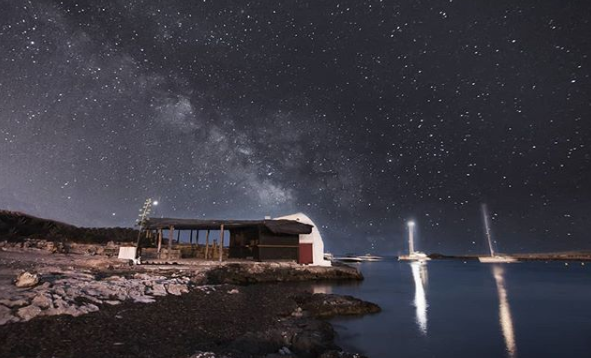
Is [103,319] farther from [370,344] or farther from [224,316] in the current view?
[370,344]

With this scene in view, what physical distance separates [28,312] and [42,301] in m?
0.76

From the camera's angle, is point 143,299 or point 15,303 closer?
point 15,303

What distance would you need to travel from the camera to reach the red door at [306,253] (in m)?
35.1

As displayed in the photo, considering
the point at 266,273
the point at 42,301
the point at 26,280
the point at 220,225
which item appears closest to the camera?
the point at 42,301

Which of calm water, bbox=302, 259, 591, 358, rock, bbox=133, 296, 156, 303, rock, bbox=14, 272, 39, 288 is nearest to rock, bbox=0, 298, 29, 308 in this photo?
rock, bbox=14, 272, 39, 288

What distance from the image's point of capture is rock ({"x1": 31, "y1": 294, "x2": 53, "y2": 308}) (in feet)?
31.8

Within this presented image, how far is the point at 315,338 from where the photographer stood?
10.9m

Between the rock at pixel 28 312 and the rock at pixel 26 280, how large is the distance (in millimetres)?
2753

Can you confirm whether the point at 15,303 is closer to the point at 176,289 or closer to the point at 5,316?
the point at 5,316

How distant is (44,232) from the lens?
41688mm

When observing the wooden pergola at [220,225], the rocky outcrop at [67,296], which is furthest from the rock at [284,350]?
the wooden pergola at [220,225]

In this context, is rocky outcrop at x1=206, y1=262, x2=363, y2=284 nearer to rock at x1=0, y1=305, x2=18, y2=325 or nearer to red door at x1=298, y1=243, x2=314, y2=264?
red door at x1=298, y1=243, x2=314, y2=264

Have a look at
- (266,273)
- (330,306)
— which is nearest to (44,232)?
(266,273)

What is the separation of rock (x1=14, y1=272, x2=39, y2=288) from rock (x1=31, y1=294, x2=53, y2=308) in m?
1.97
